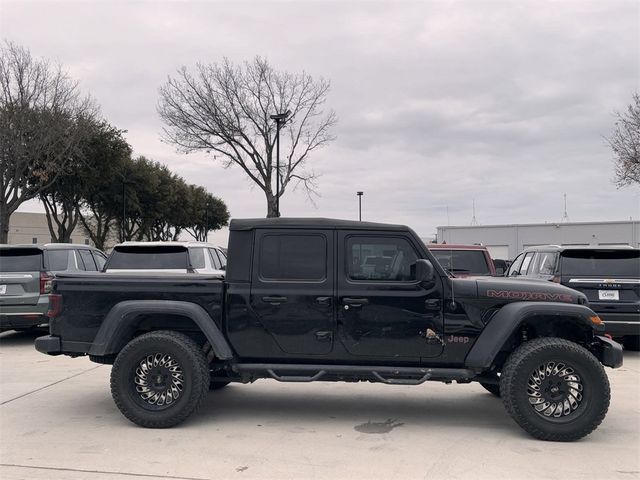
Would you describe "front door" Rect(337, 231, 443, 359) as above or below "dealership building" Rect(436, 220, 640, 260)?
below

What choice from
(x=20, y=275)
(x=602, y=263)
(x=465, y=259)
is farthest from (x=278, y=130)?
(x=602, y=263)

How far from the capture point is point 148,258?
9.55 meters

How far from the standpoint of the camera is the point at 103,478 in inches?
165

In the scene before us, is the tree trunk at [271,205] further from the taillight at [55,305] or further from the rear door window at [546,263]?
the taillight at [55,305]

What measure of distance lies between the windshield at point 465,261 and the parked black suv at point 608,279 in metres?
1.42

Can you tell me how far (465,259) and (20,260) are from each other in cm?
822

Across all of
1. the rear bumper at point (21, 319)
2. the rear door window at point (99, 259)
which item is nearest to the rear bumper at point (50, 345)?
the rear bumper at point (21, 319)

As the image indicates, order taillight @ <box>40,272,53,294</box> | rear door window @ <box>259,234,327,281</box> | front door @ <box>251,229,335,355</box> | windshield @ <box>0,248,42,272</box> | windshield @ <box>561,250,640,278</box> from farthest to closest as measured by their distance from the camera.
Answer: windshield @ <box>0,248,42,272</box> → taillight @ <box>40,272,53,294</box> → windshield @ <box>561,250,640,278</box> → rear door window @ <box>259,234,327,281</box> → front door @ <box>251,229,335,355</box>

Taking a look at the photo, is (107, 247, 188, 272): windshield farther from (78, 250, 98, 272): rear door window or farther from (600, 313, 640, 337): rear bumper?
(600, 313, 640, 337): rear bumper

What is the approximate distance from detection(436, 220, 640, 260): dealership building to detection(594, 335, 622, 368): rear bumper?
114 ft

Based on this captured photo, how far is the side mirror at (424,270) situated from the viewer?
5.22 meters

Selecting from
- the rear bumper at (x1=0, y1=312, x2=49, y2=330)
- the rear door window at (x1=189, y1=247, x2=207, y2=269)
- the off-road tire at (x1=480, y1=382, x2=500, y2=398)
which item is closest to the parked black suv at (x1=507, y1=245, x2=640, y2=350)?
the off-road tire at (x1=480, y1=382, x2=500, y2=398)

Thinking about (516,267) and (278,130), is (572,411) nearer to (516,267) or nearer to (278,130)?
(516,267)

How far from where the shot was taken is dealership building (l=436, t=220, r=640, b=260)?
39.2 m
